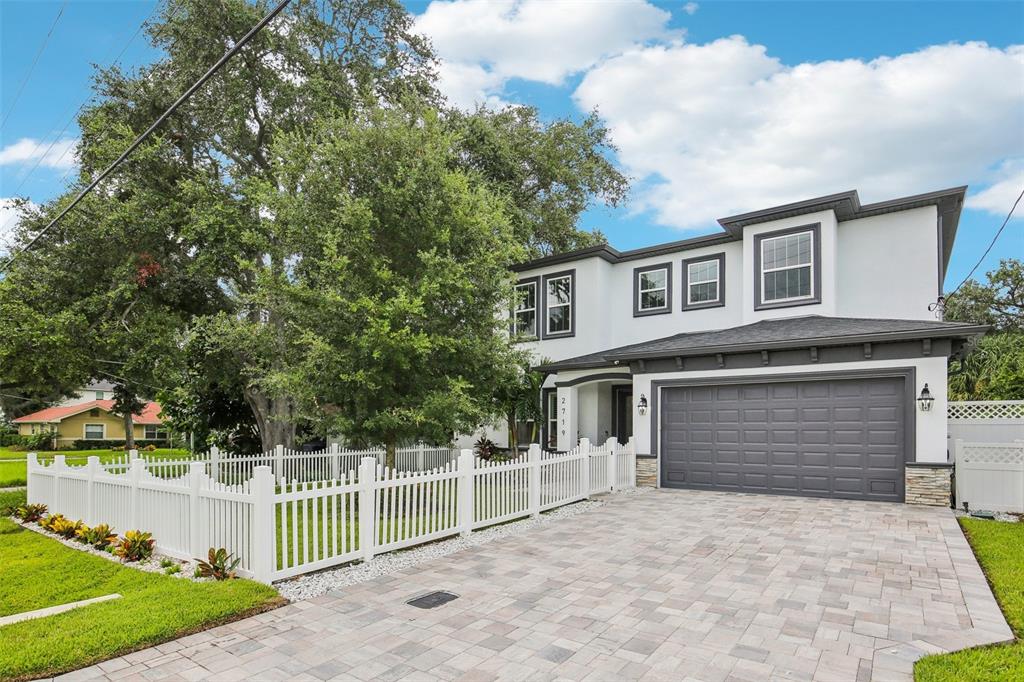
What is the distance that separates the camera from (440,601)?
201 inches

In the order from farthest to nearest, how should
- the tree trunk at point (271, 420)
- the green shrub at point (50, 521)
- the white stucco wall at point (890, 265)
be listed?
1. the tree trunk at point (271, 420)
2. the white stucco wall at point (890, 265)
3. the green shrub at point (50, 521)

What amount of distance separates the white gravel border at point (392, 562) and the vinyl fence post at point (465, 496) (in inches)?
5.9

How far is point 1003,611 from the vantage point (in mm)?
4832

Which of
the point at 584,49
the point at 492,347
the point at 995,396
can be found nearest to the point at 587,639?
the point at 492,347

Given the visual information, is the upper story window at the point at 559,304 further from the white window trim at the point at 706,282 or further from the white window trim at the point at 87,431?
the white window trim at the point at 87,431

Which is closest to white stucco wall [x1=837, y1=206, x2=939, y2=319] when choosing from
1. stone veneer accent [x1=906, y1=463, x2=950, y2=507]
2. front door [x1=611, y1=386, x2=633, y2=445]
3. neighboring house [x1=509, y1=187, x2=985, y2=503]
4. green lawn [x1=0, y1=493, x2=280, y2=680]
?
neighboring house [x1=509, y1=187, x2=985, y2=503]

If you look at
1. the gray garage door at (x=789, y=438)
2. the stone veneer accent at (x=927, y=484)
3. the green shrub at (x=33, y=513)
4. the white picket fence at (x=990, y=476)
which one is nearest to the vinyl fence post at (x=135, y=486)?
the green shrub at (x=33, y=513)

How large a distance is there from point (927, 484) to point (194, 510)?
437 inches

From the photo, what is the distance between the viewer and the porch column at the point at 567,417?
47.5 ft

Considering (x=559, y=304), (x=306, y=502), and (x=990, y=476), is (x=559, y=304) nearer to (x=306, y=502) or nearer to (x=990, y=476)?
(x=990, y=476)

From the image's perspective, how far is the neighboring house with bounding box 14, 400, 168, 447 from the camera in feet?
128

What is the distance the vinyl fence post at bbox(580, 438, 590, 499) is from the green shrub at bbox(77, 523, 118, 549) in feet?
23.6

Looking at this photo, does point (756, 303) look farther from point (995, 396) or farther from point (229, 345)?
point (229, 345)

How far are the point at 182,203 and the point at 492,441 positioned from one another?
416 inches
